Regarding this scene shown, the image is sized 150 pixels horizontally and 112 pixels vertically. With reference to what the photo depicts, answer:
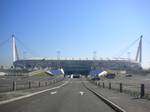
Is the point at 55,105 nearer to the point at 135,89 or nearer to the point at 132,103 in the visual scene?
the point at 132,103

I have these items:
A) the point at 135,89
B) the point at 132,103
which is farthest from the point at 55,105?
the point at 135,89

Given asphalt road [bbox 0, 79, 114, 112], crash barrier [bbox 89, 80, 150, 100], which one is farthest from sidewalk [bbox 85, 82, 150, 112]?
crash barrier [bbox 89, 80, 150, 100]

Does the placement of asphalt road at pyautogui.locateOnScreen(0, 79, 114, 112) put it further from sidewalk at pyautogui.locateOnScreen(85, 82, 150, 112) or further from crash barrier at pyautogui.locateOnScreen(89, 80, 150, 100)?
crash barrier at pyautogui.locateOnScreen(89, 80, 150, 100)

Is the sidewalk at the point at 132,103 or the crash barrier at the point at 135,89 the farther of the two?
the crash barrier at the point at 135,89

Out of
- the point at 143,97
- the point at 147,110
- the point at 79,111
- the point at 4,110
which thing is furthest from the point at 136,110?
the point at 143,97

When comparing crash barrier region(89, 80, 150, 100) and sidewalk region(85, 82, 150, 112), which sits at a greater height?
sidewalk region(85, 82, 150, 112)

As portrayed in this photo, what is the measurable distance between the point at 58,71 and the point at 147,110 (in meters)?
178

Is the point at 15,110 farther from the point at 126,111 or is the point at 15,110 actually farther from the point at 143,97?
the point at 143,97

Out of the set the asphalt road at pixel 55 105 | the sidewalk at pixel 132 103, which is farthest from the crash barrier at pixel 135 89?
the asphalt road at pixel 55 105

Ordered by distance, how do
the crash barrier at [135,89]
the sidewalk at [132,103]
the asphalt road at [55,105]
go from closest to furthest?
the sidewalk at [132,103]
the asphalt road at [55,105]
the crash barrier at [135,89]

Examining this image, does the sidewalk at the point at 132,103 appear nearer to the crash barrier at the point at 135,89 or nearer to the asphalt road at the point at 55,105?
the asphalt road at the point at 55,105

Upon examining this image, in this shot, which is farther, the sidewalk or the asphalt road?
the asphalt road

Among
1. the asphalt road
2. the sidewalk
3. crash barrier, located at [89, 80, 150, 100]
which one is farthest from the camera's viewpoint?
crash barrier, located at [89, 80, 150, 100]

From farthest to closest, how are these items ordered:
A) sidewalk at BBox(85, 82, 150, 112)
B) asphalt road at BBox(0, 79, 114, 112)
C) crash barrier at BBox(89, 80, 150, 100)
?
1. crash barrier at BBox(89, 80, 150, 100)
2. asphalt road at BBox(0, 79, 114, 112)
3. sidewalk at BBox(85, 82, 150, 112)
